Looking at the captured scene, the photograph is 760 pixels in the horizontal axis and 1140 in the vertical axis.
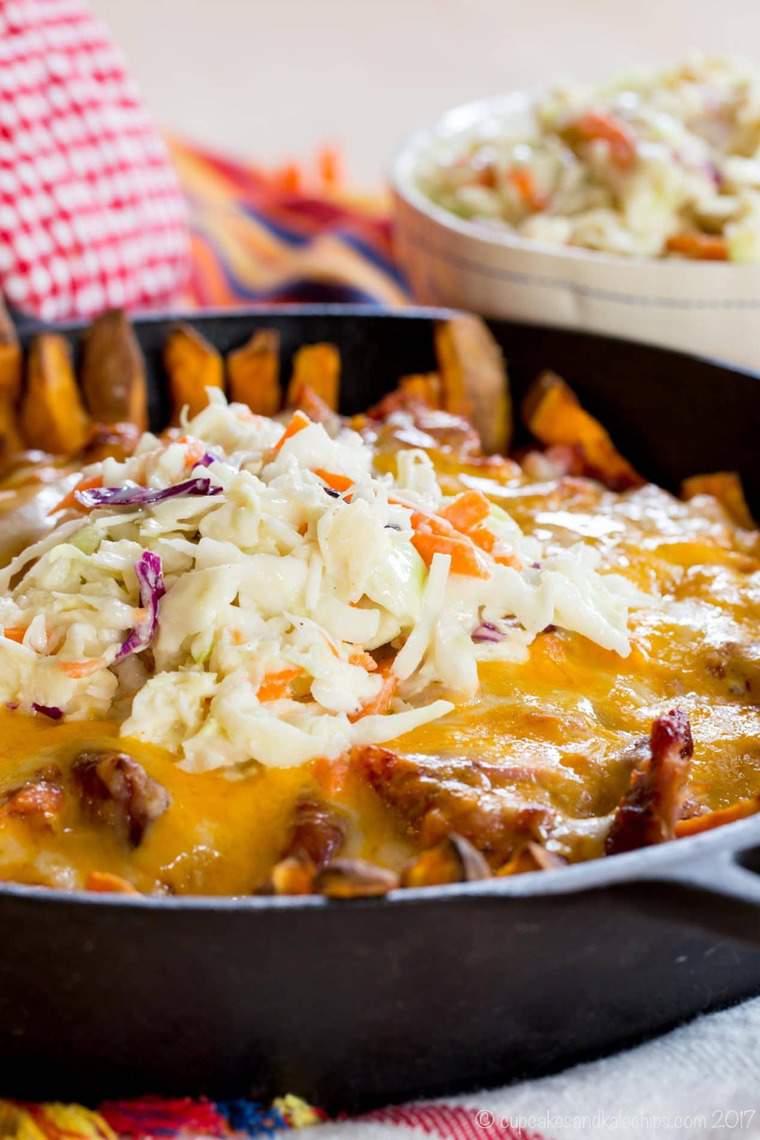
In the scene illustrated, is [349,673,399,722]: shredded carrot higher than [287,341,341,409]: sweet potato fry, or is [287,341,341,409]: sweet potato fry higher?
[349,673,399,722]: shredded carrot

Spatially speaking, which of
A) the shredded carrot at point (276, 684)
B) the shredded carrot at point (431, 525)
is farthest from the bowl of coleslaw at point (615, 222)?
the shredded carrot at point (276, 684)

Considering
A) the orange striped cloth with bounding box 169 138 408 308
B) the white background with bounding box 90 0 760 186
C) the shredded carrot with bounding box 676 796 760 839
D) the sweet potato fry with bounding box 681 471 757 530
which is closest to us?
the shredded carrot with bounding box 676 796 760 839

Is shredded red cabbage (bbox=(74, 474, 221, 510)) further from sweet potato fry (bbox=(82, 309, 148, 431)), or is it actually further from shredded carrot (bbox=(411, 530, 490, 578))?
sweet potato fry (bbox=(82, 309, 148, 431))

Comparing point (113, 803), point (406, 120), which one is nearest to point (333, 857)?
point (113, 803)

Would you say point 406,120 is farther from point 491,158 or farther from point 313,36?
point 491,158

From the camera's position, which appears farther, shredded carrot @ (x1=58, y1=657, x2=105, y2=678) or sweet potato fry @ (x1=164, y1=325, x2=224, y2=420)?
sweet potato fry @ (x1=164, y1=325, x2=224, y2=420)

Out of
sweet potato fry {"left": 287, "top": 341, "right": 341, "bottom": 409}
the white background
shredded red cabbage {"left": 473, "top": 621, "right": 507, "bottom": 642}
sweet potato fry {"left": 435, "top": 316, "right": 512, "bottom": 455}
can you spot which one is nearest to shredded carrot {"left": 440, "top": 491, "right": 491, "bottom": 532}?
shredded red cabbage {"left": 473, "top": 621, "right": 507, "bottom": 642}

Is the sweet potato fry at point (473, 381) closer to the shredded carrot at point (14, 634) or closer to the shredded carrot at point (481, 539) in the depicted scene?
the shredded carrot at point (481, 539)

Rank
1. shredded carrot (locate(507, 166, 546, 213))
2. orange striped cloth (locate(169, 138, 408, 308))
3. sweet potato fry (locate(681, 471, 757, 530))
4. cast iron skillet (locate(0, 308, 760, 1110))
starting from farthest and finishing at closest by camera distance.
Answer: orange striped cloth (locate(169, 138, 408, 308)) < shredded carrot (locate(507, 166, 546, 213)) < sweet potato fry (locate(681, 471, 757, 530)) < cast iron skillet (locate(0, 308, 760, 1110))
